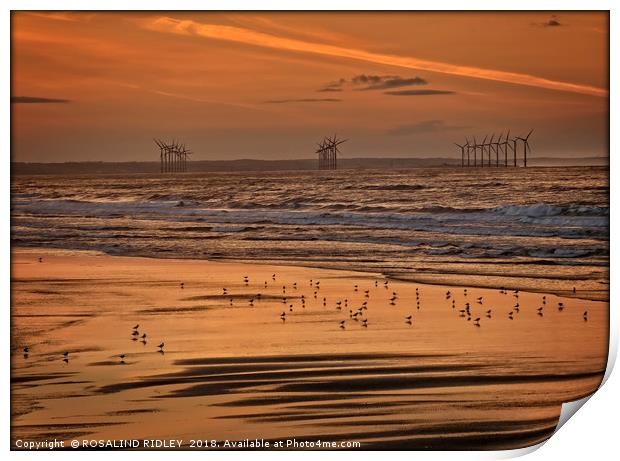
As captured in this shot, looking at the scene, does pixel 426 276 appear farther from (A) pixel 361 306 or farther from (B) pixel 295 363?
(B) pixel 295 363

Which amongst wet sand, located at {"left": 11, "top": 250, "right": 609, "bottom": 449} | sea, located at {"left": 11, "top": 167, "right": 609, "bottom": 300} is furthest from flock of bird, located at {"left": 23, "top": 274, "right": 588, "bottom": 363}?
sea, located at {"left": 11, "top": 167, "right": 609, "bottom": 300}

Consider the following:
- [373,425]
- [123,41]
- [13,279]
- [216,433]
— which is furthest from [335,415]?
[123,41]

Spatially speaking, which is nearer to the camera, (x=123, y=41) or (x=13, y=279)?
(x=13, y=279)

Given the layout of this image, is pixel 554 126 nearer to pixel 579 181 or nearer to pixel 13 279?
pixel 579 181

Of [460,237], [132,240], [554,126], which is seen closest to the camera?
[554,126]

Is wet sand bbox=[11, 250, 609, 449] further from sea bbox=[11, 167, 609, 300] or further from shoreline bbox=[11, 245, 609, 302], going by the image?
sea bbox=[11, 167, 609, 300]

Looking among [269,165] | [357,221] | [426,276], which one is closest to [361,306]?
[426,276]
